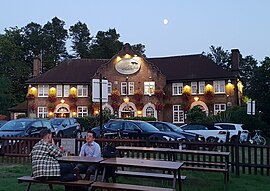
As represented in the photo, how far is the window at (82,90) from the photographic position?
49.4m

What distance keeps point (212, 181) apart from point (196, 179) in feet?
1.72

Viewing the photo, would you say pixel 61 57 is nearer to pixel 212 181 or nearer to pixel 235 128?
pixel 235 128

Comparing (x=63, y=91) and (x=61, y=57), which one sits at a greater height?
(x=61, y=57)

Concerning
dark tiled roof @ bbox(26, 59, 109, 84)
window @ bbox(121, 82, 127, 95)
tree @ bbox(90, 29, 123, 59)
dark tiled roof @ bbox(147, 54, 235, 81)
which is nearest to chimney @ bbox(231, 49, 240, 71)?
dark tiled roof @ bbox(147, 54, 235, 81)

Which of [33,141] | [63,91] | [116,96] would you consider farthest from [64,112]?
[33,141]

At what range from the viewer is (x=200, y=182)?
10.1m

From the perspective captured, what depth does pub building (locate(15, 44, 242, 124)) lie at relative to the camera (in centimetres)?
4484

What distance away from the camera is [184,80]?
46562 mm

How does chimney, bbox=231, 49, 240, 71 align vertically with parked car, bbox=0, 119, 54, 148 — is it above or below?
above

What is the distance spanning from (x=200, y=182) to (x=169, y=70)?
40.4 metres

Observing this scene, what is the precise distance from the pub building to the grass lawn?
3387 cm

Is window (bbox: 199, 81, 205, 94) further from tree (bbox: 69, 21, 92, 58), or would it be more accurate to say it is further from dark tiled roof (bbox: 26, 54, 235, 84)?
tree (bbox: 69, 21, 92, 58)

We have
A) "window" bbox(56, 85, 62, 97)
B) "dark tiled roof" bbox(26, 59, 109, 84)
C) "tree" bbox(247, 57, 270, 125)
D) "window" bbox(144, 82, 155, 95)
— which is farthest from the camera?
"dark tiled roof" bbox(26, 59, 109, 84)

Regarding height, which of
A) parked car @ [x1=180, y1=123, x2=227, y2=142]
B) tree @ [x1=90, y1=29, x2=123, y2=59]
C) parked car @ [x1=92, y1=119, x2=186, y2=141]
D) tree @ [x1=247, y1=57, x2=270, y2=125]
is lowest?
parked car @ [x1=180, y1=123, x2=227, y2=142]
